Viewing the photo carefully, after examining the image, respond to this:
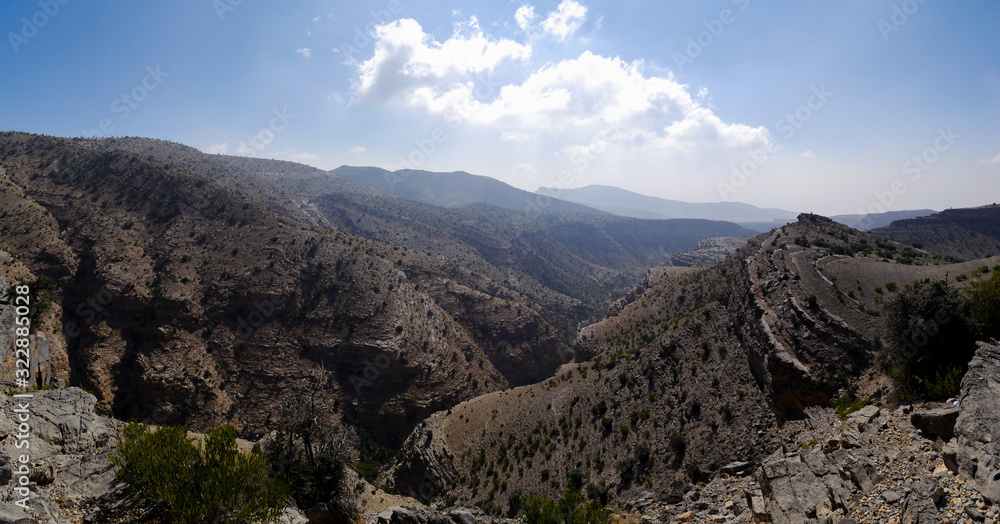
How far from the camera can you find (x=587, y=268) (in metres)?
165

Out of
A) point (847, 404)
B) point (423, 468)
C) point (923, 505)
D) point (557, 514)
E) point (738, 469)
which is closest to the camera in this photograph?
point (923, 505)

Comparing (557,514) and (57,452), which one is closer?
(57,452)

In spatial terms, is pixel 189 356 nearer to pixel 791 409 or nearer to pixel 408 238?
pixel 791 409

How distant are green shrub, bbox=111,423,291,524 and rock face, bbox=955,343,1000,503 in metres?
16.7

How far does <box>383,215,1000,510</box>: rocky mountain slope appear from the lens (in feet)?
66.1

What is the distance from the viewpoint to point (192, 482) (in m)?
9.73

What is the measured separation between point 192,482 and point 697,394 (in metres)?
26.6

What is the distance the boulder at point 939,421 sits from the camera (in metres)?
9.45

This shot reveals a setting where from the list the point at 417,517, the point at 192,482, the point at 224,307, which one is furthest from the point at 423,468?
the point at 224,307

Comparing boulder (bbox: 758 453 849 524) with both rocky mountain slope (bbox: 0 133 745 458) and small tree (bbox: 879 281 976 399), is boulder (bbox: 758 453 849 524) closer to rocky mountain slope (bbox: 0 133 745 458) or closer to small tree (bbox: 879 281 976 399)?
small tree (bbox: 879 281 976 399)

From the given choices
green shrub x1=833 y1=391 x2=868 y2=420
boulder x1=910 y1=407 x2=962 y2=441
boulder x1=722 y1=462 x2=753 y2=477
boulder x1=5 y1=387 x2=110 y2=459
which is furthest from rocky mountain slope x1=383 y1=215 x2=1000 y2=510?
boulder x1=5 y1=387 x2=110 y2=459

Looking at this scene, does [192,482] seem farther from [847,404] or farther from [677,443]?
[847,404]

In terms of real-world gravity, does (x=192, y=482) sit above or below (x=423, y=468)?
above

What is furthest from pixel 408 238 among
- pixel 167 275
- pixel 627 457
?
pixel 627 457
